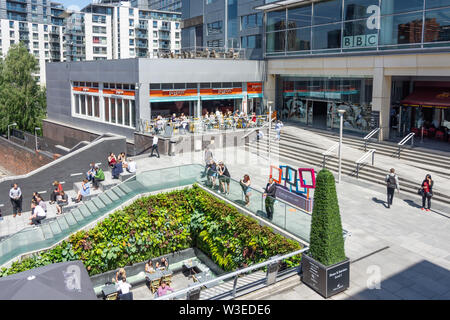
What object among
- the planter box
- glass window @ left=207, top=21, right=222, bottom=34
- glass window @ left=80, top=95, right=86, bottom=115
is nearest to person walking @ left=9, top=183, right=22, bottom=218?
the planter box

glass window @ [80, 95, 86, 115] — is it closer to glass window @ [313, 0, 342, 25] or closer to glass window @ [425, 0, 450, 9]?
glass window @ [313, 0, 342, 25]

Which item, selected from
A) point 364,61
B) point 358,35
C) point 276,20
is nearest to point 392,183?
point 364,61

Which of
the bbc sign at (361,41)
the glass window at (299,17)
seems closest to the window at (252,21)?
the glass window at (299,17)

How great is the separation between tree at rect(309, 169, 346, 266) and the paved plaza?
0.96 metres

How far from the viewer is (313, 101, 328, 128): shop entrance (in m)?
31.5

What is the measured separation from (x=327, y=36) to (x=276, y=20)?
587cm

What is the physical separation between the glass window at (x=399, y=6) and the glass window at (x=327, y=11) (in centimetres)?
356

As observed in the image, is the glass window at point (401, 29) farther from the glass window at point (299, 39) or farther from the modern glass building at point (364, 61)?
the glass window at point (299, 39)

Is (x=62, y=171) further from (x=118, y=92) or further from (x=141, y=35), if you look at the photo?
(x=141, y=35)

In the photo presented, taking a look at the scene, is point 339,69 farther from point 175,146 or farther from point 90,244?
point 90,244

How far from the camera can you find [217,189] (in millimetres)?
17656

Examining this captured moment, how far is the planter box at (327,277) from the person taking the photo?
9.90 metres

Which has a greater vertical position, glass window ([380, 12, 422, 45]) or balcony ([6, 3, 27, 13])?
balcony ([6, 3, 27, 13])

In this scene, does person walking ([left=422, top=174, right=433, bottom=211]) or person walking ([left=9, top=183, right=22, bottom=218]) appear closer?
person walking ([left=422, top=174, right=433, bottom=211])
